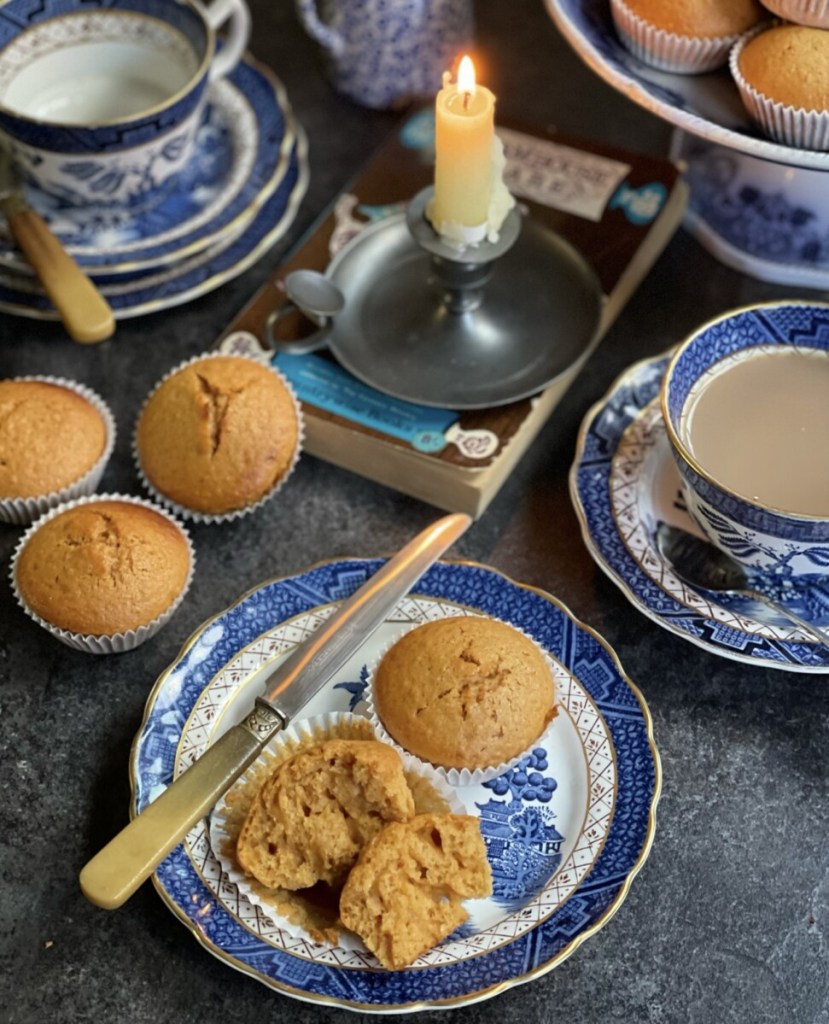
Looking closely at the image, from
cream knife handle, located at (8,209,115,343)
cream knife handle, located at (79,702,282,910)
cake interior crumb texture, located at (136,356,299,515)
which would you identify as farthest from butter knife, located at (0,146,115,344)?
cream knife handle, located at (79,702,282,910)

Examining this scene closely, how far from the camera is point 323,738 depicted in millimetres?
930

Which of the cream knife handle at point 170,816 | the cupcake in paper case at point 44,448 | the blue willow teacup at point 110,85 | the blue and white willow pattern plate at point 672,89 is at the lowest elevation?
the cream knife handle at point 170,816

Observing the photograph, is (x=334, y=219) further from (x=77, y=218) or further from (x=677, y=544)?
(x=677, y=544)

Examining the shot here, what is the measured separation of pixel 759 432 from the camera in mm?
990

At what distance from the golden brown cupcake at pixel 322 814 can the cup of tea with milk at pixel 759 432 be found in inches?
13.3

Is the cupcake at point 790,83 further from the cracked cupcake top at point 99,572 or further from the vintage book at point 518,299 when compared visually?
the cracked cupcake top at point 99,572

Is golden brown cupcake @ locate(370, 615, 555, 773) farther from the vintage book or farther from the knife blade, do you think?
the vintage book

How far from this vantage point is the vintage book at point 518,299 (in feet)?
3.65

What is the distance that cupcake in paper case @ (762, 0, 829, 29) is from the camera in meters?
1.04

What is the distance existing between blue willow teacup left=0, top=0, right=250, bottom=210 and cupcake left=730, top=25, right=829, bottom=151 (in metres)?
0.56

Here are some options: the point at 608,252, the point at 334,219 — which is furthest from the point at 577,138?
the point at 334,219

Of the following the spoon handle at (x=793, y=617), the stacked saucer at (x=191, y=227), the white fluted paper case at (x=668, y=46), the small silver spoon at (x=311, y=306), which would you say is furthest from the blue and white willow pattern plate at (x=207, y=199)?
the spoon handle at (x=793, y=617)

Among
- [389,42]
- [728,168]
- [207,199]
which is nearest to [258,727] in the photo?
[207,199]

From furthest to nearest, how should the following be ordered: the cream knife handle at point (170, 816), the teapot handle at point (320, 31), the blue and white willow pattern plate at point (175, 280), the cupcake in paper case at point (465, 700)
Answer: the teapot handle at point (320, 31)
the blue and white willow pattern plate at point (175, 280)
the cupcake in paper case at point (465, 700)
the cream knife handle at point (170, 816)
